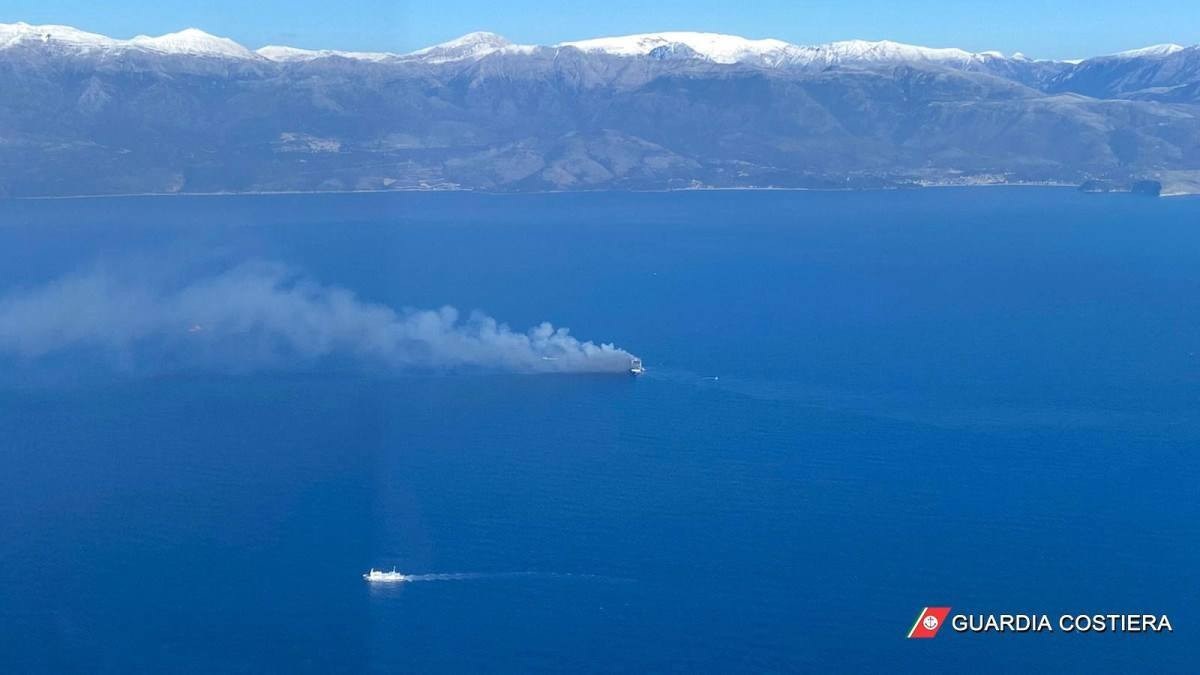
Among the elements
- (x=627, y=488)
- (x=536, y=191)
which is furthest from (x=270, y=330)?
(x=536, y=191)

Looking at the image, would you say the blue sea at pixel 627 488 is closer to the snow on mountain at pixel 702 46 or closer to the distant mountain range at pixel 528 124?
the distant mountain range at pixel 528 124

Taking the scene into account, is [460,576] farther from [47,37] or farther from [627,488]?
[47,37]

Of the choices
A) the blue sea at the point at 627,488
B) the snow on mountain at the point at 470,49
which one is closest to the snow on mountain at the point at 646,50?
the snow on mountain at the point at 470,49

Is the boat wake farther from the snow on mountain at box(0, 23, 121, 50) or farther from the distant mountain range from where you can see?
the snow on mountain at box(0, 23, 121, 50)

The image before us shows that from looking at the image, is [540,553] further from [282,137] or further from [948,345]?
[282,137]

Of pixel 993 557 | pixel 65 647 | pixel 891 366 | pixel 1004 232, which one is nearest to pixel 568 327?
pixel 891 366

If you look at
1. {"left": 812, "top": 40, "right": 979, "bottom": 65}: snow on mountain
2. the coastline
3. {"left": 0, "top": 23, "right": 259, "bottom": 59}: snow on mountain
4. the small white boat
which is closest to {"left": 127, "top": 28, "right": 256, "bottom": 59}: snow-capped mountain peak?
{"left": 0, "top": 23, "right": 259, "bottom": 59}: snow on mountain
